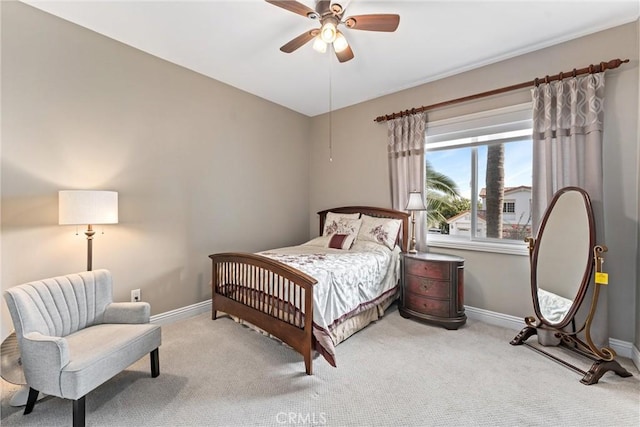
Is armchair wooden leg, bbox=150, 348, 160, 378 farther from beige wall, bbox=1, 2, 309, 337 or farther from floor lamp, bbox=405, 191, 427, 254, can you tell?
floor lamp, bbox=405, 191, 427, 254

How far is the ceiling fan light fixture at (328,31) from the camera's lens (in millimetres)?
1949

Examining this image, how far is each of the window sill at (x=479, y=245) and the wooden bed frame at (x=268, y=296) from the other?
6.56 ft

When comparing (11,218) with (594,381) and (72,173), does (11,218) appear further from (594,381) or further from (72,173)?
(594,381)

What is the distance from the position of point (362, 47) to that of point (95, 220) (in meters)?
2.82

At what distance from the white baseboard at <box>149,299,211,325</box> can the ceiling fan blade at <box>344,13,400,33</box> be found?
3.23 metres

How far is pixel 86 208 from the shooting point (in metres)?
2.10

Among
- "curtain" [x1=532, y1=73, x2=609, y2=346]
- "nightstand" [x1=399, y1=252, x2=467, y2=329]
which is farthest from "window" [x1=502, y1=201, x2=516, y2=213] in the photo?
"nightstand" [x1=399, y1=252, x2=467, y2=329]

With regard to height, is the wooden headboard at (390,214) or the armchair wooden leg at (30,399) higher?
the wooden headboard at (390,214)

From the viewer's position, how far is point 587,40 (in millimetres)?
2441

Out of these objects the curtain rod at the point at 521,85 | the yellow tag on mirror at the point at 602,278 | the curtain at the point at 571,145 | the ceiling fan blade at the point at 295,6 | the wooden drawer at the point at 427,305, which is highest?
the ceiling fan blade at the point at 295,6

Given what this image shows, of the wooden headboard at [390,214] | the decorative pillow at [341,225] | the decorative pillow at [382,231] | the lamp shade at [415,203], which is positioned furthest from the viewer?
the decorative pillow at [341,225]

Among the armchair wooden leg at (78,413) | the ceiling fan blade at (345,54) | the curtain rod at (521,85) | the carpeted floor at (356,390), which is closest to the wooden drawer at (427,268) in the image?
the carpeted floor at (356,390)

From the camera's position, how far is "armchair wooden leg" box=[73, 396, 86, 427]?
1.47m

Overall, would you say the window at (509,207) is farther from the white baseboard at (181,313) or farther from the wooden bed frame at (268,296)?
the white baseboard at (181,313)
